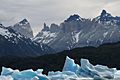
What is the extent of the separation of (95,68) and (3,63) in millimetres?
136463

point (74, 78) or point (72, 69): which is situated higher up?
point (72, 69)

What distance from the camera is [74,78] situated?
3766cm

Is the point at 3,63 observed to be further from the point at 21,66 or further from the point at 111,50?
the point at 111,50

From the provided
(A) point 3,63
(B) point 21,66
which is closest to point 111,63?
(B) point 21,66

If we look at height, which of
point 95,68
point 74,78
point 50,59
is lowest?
point 74,78

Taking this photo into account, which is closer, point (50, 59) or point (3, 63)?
point (50, 59)

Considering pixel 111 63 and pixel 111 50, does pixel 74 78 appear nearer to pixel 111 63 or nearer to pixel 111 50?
pixel 111 63

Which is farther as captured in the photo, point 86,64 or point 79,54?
point 79,54

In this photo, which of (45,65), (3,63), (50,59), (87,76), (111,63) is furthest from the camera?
(3,63)

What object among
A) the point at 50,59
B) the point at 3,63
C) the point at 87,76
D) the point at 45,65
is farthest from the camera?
the point at 3,63

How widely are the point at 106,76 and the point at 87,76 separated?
133 inches

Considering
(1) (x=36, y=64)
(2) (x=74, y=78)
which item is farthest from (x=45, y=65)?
(2) (x=74, y=78)

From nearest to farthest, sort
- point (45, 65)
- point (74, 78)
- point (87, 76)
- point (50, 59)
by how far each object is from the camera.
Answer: point (74, 78)
point (87, 76)
point (45, 65)
point (50, 59)

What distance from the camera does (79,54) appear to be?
543ft
